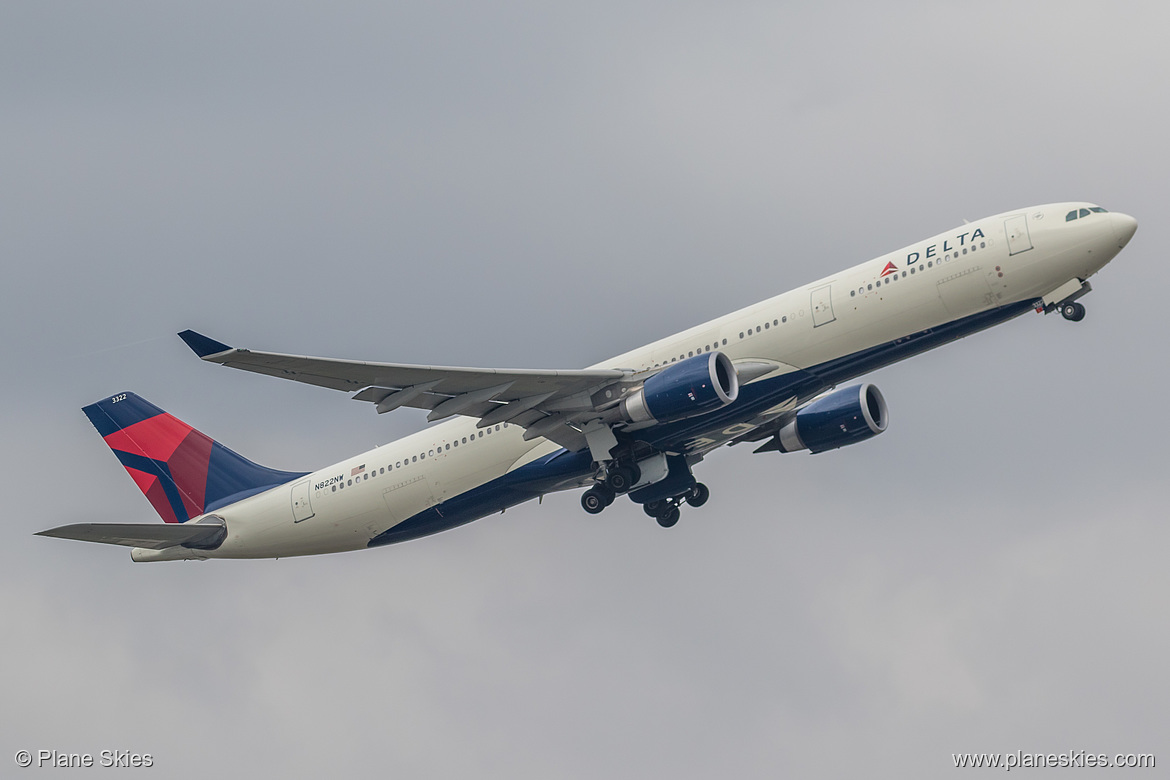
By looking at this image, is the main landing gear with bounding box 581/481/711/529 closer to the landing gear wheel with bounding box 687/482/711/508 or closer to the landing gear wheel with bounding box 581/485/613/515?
the landing gear wheel with bounding box 687/482/711/508

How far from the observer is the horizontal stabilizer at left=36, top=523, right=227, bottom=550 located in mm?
43156

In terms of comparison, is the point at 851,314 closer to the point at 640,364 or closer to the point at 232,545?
the point at 640,364

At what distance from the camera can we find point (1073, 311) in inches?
1560

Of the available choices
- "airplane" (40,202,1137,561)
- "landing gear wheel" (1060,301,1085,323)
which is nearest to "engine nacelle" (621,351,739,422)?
"airplane" (40,202,1137,561)

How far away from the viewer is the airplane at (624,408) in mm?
39406

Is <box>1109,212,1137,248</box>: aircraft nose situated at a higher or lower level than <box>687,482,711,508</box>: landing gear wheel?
higher

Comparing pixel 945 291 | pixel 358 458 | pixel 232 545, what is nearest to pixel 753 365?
pixel 945 291

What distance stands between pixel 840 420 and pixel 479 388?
13.8m

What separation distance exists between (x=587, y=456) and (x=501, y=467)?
117 inches

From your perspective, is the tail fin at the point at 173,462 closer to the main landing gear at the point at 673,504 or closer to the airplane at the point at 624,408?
the airplane at the point at 624,408

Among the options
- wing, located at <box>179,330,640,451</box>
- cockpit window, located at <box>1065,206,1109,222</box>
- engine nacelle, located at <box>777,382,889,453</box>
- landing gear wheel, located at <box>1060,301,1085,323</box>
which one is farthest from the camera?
engine nacelle, located at <box>777,382,889,453</box>

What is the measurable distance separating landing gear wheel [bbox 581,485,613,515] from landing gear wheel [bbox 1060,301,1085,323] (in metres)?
15.3

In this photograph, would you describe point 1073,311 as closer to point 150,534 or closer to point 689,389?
point 689,389

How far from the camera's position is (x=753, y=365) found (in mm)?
41219
